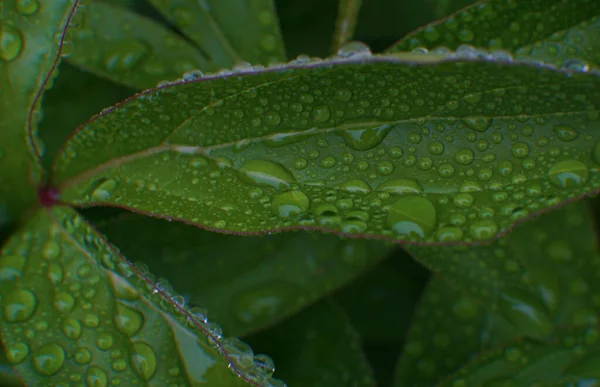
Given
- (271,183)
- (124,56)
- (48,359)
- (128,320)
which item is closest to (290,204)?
(271,183)

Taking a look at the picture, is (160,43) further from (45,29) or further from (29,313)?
(29,313)

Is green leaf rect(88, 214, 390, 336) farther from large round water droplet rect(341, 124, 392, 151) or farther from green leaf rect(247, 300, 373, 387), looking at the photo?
large round water droplet rect(341, 124, 392, 151)

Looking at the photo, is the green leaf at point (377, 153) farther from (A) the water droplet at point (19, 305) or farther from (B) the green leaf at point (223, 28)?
(B) the green leaf at point (223, 28)

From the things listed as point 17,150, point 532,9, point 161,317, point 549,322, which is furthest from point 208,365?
point 532,9

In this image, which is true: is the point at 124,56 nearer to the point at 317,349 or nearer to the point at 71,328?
the point at 71,328

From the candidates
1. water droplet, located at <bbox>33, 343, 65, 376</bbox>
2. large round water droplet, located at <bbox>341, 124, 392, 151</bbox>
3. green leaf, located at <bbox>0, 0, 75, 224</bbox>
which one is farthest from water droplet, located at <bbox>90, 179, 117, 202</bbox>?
large round water droplet, located at <bbox>341, 124, 392, 151</bbox>

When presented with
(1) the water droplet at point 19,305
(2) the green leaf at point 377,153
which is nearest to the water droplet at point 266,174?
(2) the green leaf at point 377,153
